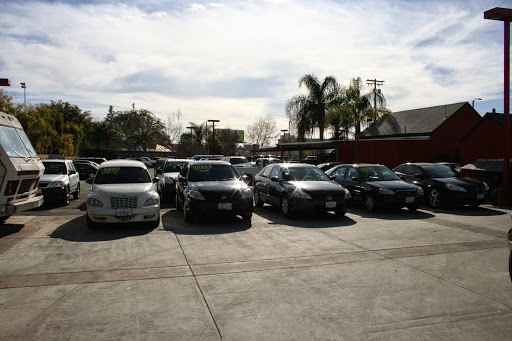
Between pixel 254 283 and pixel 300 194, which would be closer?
pixel 254 283

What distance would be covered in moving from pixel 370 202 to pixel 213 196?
16.9 feet

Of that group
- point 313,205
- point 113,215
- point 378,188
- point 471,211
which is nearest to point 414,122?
point 471,211

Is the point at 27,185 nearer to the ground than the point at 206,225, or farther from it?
farther from it

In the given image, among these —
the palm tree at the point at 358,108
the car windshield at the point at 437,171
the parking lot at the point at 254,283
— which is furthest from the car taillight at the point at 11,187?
the palm tree at the point at 358,108

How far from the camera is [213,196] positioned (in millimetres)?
9242

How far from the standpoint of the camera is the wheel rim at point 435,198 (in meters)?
12.2

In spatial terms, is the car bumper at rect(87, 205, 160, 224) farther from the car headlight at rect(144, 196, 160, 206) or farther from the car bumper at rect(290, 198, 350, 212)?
the car bumper at rect(290, 198, 350, 212)

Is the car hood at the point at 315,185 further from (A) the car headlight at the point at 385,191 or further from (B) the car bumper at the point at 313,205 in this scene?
(A) the car headlight at the point at 385,191

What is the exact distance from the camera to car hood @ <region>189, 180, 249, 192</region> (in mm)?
9430

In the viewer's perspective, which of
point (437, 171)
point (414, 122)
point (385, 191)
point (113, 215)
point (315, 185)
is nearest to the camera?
point (113, 215)

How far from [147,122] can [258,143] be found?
90.9ft

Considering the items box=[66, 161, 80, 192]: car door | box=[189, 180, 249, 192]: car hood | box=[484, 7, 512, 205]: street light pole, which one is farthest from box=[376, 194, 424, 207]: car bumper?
box=[66, 161, 80, 192]: car door

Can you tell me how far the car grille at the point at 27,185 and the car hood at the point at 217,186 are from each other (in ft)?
12.3

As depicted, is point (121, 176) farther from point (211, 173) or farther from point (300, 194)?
point (300, 194)
